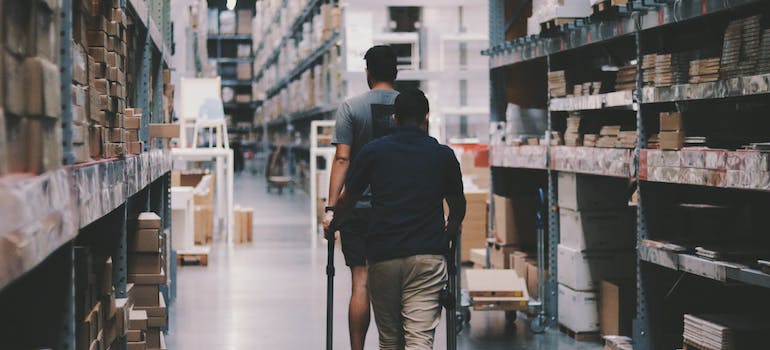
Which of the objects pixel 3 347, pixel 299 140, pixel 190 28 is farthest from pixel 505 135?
pixel 299 140

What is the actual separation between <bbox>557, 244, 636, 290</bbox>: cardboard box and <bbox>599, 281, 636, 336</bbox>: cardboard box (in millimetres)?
175

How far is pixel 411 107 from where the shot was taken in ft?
13.5

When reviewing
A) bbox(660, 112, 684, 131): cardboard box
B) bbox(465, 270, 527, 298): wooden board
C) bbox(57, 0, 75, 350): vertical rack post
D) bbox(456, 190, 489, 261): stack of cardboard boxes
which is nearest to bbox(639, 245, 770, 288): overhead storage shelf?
bbox(660, 112, 684, 131): cardboard box

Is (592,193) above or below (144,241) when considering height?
above

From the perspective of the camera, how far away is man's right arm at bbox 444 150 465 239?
4188mm

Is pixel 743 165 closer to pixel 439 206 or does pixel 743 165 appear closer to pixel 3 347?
pixel 439 206

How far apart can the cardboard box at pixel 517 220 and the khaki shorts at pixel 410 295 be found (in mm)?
3803

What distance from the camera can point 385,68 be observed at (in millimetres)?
5102

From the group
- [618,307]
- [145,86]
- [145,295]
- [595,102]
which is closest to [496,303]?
[618,307]

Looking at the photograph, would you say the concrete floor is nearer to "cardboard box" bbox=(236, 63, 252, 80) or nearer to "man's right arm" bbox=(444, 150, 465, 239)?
"man's right arm" bbox=(444, 150, 465, 239)

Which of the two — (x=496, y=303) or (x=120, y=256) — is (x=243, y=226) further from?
(x=120, y=256)

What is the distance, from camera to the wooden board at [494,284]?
6.49 m

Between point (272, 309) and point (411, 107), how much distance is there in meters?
3.87

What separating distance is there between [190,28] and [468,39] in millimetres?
5099
